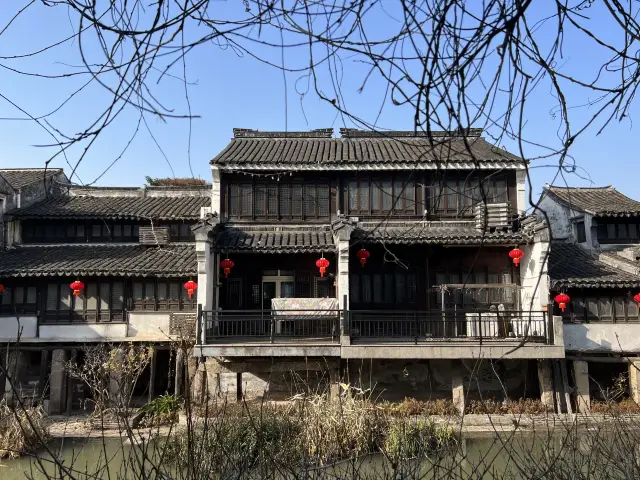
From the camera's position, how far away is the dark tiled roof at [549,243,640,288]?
47.3ft

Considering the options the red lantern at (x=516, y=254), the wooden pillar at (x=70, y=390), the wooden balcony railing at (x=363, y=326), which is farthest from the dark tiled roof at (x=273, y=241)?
the wooden pillar at (x=70, y=390)

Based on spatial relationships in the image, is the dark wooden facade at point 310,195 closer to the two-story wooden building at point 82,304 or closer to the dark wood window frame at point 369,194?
the dark wood window frame at point 369,194

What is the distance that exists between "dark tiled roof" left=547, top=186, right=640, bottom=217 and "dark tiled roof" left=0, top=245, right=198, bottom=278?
40.4ft

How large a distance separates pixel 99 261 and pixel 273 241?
227 inches

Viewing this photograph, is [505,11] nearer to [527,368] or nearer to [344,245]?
[344,245]

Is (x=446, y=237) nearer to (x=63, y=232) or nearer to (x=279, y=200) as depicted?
(x=279, y=200)

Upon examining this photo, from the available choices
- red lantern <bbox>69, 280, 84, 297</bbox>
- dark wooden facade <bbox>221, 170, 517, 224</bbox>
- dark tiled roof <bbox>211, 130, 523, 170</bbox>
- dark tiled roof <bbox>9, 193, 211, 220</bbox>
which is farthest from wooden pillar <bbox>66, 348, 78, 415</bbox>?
dark tiled roof <bbox>211, 130, 523, 170</bbox>

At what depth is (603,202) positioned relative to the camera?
60.2ft

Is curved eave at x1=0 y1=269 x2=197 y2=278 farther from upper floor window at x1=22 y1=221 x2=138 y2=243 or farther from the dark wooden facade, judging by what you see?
upper floor window at x1=22 y1=221 x2=138 y2=243

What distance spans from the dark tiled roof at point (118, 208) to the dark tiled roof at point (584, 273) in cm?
1191

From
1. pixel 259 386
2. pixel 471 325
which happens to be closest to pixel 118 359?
pixel 259 386

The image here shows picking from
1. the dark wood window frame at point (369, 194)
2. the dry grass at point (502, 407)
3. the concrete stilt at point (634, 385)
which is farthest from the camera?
the dark wood window frame at point (369, 194)

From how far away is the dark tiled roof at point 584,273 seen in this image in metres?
14.4

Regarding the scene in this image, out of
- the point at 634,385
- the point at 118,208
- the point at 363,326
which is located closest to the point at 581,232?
the point at 634,385
